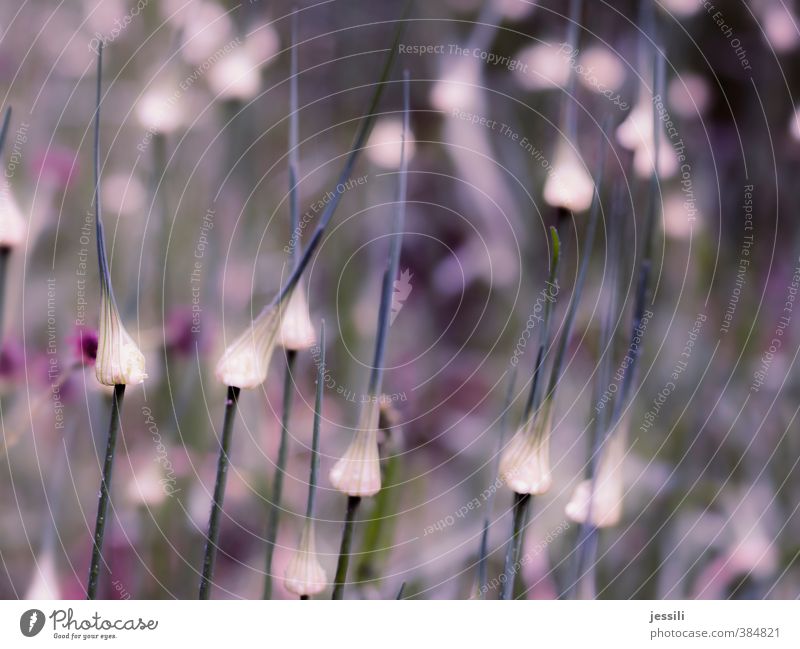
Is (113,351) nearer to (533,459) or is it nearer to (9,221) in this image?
(9,221)

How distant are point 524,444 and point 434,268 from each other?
12cm

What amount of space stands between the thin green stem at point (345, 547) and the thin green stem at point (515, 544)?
0.09 meters

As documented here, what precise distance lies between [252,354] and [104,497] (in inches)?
4.5

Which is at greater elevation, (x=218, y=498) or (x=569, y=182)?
(x=569, y=182)

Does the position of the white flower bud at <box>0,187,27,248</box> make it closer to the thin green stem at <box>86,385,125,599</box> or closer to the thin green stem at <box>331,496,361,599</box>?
the thin green stem at <box>86,385,125,599</box>

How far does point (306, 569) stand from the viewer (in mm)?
380

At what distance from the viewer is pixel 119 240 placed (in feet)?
1.35

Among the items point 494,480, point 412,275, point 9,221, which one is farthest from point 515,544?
point 9,221

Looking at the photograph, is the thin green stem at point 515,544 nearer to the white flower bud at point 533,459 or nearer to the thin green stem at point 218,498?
the white flower bud at point 533,459

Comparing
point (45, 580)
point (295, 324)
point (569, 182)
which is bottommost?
point (45, 580)

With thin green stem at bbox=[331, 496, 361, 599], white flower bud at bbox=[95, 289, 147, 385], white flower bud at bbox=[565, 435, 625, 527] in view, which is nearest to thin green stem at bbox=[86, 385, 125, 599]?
white flower bud at bbox=[95, 289, 147, 385]
